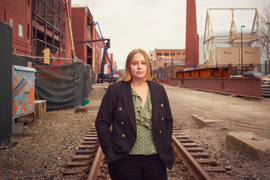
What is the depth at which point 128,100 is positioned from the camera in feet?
6.55

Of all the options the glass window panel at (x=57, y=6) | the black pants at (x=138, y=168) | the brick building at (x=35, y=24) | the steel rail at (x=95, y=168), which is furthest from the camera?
the glass window panel at (x=57, y=6)

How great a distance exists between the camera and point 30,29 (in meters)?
19.4

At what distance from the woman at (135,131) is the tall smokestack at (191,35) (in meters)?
53.5

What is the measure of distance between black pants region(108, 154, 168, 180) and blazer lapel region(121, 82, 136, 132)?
0.94ft

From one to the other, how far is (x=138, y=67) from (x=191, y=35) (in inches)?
2147

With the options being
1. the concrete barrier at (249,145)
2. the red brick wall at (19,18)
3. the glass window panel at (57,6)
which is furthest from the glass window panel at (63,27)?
the concrete barrier at (249,145)

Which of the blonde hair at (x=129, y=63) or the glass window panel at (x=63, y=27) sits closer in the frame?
the blonde hair at (x=129, y=63)

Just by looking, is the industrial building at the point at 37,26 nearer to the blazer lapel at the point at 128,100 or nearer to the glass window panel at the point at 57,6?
the glass window panel at the point at 57,6

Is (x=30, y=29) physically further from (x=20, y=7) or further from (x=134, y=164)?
(x=134, y=164)

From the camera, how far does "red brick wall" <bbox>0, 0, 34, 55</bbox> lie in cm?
1555

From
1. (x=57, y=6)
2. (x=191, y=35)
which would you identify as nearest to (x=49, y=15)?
(x=57, y=6)

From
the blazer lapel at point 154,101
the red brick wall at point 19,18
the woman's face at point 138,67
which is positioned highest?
the red brick wall at point 19,18

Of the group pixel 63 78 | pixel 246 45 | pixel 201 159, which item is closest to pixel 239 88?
pixel 63 78

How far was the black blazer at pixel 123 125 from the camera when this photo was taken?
1.92m
